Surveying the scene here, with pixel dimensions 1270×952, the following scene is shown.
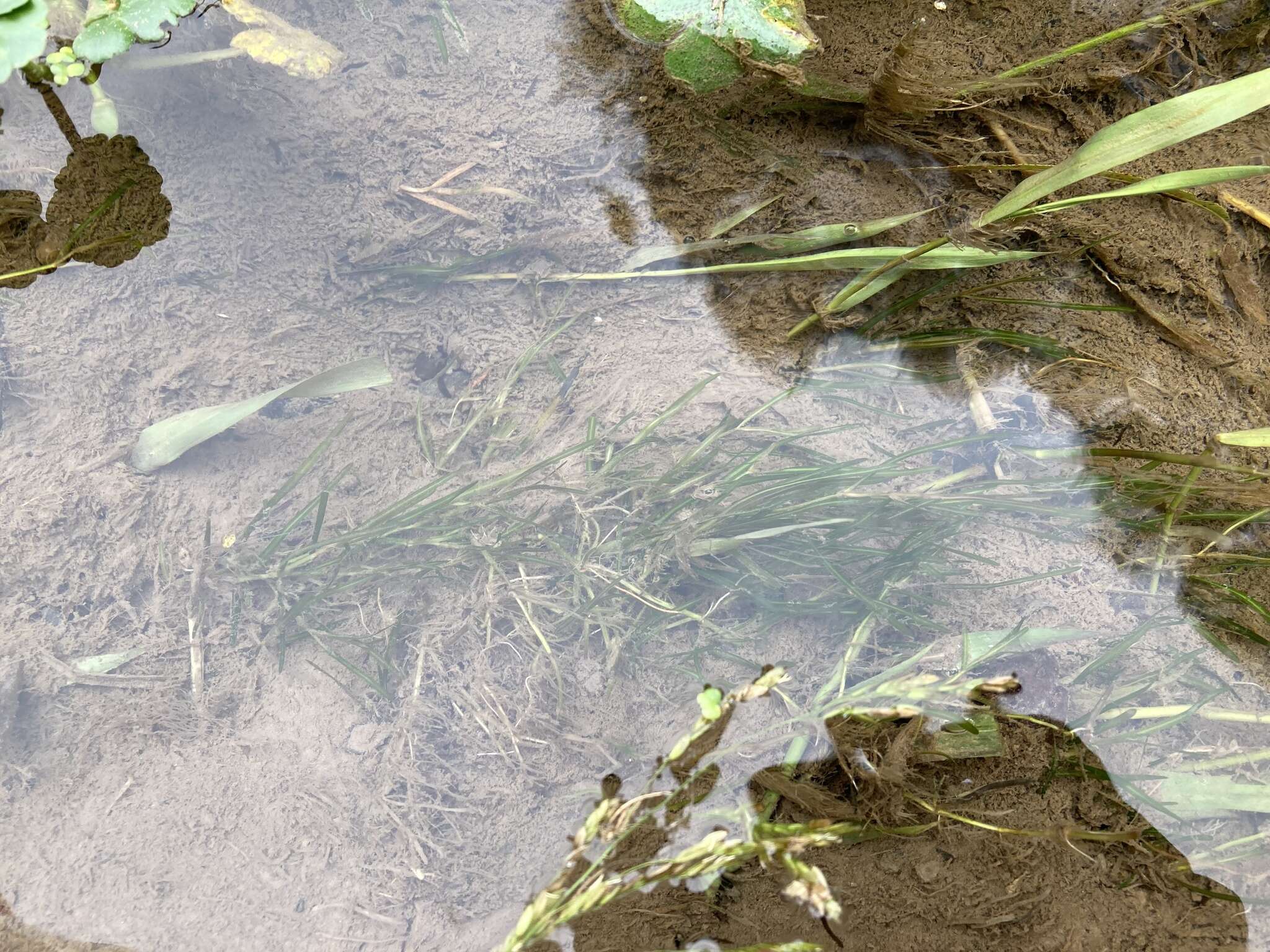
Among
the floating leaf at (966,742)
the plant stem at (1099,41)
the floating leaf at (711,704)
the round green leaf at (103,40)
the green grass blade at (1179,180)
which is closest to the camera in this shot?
the floating leaf at (711,704)

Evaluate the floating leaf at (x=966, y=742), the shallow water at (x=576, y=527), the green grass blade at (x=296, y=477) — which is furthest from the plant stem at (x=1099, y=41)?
the green grass blade at (x=296, y=477)

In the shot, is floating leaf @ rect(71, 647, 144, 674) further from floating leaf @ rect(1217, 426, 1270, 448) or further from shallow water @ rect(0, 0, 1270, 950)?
floating leaf @ rect(1217, 426, 1270, 448)

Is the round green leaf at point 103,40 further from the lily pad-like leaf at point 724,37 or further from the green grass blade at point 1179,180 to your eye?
the green grass blade at point 1179,180

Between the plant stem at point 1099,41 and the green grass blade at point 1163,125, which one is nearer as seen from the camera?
the green grass blade at point 1163,125

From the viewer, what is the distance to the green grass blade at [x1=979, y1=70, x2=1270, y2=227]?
1492 millimetres

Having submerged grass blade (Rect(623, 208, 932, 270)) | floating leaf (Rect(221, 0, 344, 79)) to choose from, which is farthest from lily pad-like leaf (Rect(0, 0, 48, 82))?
submerged grass blade (Rect(623, 208, 932, 270))

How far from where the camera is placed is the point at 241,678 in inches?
68.9

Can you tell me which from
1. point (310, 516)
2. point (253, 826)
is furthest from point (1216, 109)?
point (253, 826)

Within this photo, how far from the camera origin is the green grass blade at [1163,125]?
4.90ft

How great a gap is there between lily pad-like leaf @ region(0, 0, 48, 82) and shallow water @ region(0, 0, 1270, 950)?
0.27 meters

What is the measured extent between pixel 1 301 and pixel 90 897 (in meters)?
1.43

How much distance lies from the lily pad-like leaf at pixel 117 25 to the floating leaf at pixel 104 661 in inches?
59.6

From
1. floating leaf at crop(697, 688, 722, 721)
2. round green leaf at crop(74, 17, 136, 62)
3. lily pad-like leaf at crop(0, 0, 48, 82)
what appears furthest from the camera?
round green leaf at crop(74, 17, 136, 62)

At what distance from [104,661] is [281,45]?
5.56 feet
